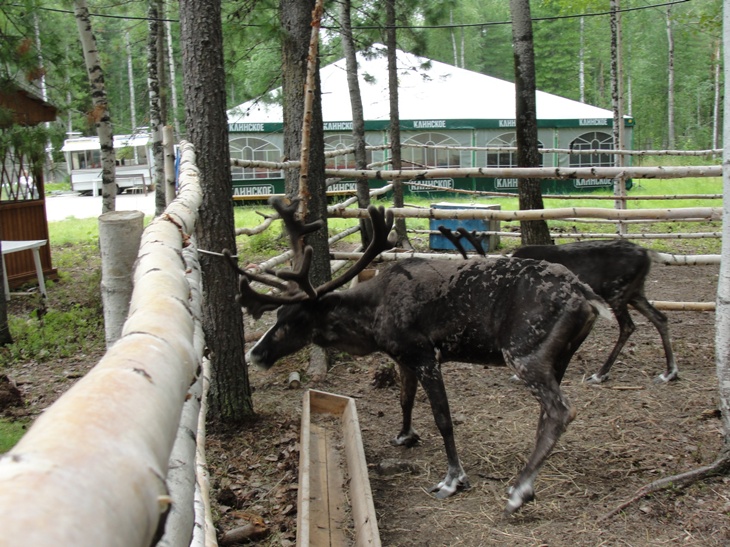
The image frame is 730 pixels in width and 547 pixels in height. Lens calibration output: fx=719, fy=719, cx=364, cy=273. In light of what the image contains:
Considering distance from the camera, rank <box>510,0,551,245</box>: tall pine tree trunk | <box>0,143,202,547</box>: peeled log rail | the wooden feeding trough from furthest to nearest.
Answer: <box>510,0,551,245</box>: tall pine tree trunk, the wooden feeding trough, <box>0,143,202,547</box>: peeled log rail

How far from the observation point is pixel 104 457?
27.3 inches

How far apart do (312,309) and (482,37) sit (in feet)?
160

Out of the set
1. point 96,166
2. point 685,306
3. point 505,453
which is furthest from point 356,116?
point 96,166

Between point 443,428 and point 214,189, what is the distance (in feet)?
7.46

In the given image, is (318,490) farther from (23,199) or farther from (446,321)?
(23,199)

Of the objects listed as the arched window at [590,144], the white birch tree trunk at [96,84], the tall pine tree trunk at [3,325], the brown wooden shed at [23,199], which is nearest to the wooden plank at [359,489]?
the tall pine tree trunk at [3,325]

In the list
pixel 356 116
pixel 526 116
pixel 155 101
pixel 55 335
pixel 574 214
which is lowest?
pixel 55 335

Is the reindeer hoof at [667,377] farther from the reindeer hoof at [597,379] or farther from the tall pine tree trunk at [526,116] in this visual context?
the tall pine tree trunk at [526,116]

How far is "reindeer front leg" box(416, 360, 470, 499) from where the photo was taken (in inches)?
176

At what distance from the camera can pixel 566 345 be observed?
447 cm

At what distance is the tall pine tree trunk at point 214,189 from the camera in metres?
4.99

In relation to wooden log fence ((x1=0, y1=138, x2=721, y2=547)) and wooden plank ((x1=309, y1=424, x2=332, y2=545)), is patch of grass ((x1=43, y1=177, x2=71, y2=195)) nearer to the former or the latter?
wooden plank ((x1=309, y1=424, x2=332, y2=545))

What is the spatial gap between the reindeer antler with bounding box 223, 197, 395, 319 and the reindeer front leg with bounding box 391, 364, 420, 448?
860 mm

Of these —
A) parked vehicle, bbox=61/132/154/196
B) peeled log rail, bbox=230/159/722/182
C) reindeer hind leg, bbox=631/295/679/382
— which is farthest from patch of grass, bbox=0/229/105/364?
parked vehicle, bbox=61/132/154/196
